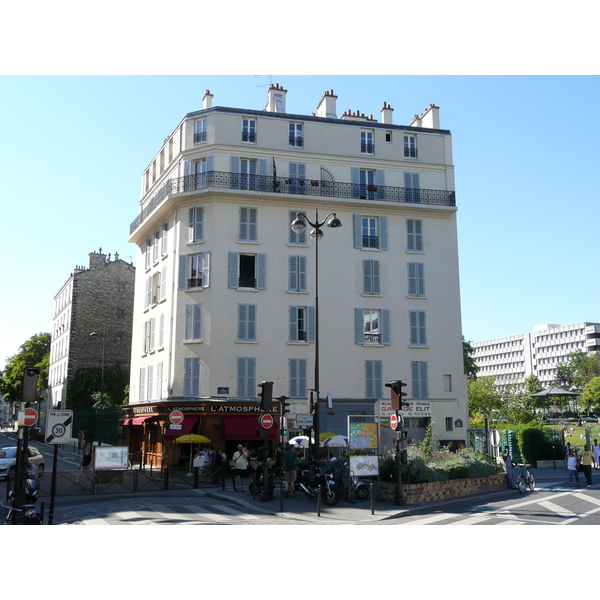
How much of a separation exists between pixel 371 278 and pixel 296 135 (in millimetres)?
8564

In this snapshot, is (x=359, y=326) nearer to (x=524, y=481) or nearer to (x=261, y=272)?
(x=261, y=272)

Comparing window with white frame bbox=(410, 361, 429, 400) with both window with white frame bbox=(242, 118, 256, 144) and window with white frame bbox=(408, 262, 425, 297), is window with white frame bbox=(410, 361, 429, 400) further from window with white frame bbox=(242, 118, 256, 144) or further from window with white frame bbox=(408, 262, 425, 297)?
window with white frame bbox=(242, 118, 256, 144)

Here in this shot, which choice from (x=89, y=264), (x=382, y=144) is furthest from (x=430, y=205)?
(x=89, y=264)

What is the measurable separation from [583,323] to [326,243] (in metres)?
115

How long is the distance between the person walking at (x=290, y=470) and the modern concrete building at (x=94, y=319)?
39631 mm

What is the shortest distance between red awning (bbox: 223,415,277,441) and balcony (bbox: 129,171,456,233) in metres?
11.2

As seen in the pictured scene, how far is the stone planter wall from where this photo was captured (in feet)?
54.2

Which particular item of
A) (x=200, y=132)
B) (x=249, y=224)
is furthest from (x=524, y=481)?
(x=200, y=132)

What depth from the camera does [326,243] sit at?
107ft

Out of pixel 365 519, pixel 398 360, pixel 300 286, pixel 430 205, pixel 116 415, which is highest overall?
pixel 430 205

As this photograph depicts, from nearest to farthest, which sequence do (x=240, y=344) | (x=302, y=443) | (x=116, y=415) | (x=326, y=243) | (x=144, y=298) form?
(x=302, y=443) → (x=240, y=344) → (x=326, y=243) → (x=144, y=298) → (x=116, y=415)

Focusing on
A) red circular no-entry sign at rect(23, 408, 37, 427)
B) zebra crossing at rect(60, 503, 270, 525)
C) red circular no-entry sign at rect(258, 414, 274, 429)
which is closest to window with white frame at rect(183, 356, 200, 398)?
red circular no-entry sign at rect(258, 414, 274, 429)

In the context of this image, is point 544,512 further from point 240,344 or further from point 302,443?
point 240,344

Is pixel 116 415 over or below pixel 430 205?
below
